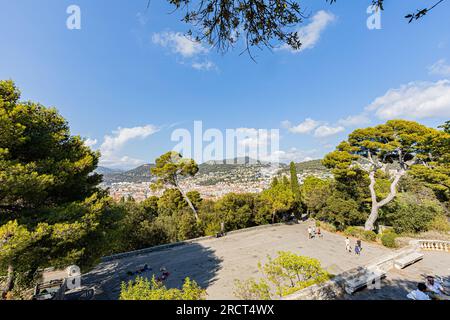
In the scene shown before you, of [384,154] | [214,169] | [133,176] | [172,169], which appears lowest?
[172,169]

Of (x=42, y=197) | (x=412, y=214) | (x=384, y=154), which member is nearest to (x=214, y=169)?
(x=384, y=154)

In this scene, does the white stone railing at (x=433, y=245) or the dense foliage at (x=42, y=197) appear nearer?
the dense foliage at (x=42, y=197)

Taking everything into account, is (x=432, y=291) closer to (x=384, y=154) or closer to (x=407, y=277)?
(x=407, y=277)

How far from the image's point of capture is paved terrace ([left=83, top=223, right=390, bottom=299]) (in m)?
8.71

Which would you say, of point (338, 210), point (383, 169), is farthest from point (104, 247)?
point (383, 169)

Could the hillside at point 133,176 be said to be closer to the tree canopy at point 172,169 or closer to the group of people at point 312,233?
the tree canopy at point 172,169

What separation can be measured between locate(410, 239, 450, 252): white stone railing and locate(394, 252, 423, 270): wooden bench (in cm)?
195

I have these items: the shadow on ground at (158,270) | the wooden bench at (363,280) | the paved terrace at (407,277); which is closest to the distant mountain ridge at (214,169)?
the paved terrace at (407,277)

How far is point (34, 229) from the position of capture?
15.3ft

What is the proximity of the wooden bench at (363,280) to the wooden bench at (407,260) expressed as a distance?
5.06ft

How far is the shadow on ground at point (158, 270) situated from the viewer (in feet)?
28.0

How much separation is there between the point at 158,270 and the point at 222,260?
3.33 metres

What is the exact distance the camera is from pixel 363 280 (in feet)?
Result: 22.7

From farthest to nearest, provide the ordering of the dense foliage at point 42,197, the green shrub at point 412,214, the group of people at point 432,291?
the green shrub at point 412,214
the group of people at point 432,291
the dense foliage at point 42,197
